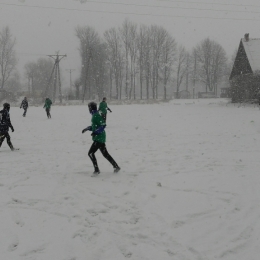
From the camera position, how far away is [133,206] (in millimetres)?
4875

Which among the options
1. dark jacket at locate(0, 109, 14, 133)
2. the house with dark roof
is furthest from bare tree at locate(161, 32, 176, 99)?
dark jacket at locate(0, 109, 14, 133)

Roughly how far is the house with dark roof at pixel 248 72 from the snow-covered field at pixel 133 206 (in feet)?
72.7

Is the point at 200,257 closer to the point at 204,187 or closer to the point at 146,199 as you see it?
the point at 146,199

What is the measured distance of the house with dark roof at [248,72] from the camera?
94.7 feet

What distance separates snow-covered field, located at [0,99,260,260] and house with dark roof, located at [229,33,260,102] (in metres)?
22.1

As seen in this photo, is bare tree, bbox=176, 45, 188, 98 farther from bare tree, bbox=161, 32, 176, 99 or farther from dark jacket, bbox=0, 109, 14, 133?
dark jacket, bbox=0, 109, 14, 133

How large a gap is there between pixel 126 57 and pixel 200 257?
226ft

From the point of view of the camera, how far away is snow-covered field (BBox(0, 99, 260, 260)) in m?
3.56

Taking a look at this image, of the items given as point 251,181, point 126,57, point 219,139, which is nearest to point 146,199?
point 251,181

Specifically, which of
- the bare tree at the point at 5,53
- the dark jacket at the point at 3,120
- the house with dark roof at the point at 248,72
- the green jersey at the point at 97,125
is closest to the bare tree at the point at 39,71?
the bare tree at the point at 5,53

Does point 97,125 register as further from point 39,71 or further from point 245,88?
point 39,71

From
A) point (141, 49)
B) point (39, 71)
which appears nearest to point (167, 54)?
point (141, 49)

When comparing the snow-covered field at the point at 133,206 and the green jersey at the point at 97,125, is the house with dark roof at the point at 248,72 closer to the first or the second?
the snow-covered field at the point at 133,206

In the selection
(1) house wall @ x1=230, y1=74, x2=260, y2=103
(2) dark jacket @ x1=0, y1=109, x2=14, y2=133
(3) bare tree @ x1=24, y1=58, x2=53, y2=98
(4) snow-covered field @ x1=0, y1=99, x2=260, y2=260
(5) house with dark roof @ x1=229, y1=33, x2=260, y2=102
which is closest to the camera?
(4) snow-covered field @ x1=0, y1=99, x2=260, y2=260
